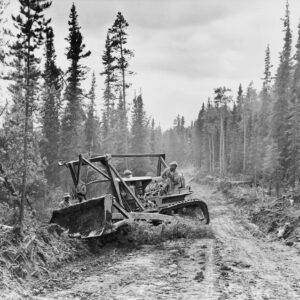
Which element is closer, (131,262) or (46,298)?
(46,298)

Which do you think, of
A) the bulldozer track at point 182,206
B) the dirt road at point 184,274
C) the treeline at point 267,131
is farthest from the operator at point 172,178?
the treeline at point 267,131

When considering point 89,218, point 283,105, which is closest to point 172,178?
point 89,218

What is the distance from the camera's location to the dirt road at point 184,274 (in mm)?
5953

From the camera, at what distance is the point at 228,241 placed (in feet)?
34.9

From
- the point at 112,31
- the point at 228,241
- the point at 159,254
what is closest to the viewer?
the point at 159,254

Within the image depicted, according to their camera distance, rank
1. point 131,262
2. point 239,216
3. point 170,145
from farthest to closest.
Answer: point 170,145
point 239,216
point 131,262

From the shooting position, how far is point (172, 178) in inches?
505

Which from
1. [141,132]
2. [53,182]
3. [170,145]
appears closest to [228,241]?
[53,182]

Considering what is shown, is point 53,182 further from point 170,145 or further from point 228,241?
point 170,145

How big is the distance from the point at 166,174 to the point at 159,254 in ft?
13.9

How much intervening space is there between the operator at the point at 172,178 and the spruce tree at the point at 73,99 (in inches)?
718

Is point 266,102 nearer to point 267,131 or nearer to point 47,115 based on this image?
point 267,131

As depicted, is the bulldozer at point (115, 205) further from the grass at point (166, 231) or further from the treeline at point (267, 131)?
Answer: the treeline at point (267, 131)

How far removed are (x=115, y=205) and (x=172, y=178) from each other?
356cm
